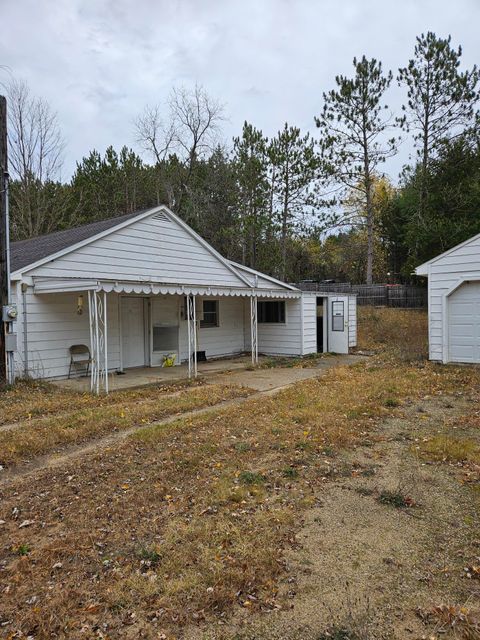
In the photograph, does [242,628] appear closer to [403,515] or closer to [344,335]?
[403,515]

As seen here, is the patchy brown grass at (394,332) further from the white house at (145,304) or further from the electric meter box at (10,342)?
the electric meter box at (10,342)

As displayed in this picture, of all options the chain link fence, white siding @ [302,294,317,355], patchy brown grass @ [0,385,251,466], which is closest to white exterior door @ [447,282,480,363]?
white siding @ [302,294,317,355]

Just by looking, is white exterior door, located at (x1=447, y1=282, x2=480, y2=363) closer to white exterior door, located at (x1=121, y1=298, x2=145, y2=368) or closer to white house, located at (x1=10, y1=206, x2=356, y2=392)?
white house, located at (x1=10, y1=206, x2=356, y2=392)

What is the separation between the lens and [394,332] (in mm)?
18266

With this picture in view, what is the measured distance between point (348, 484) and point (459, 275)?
27.4 ft

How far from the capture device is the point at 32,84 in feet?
69.2

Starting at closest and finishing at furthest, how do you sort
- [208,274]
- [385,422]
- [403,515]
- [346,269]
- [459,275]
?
[403,515]
[385,422]
[459,275]
[208,274]
[346,269]

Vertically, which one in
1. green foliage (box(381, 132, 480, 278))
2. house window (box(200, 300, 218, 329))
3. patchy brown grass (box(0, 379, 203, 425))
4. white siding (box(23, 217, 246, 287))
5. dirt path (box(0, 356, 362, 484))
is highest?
green foliage (box(381, 132, 480, 278))

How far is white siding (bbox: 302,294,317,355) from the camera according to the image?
47.0 ft

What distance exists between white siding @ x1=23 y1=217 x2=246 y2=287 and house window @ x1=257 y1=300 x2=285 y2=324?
1299mm

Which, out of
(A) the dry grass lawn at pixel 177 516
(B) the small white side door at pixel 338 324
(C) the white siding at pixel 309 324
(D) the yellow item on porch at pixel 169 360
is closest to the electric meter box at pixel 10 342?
(A) the dry grass lawn at pixel 177 516

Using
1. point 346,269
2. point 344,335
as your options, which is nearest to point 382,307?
point 344,335

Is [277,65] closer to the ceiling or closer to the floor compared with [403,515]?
closer to the ceiling

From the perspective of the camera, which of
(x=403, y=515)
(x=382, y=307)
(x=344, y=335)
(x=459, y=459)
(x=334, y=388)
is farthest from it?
(x=382, y=307)
